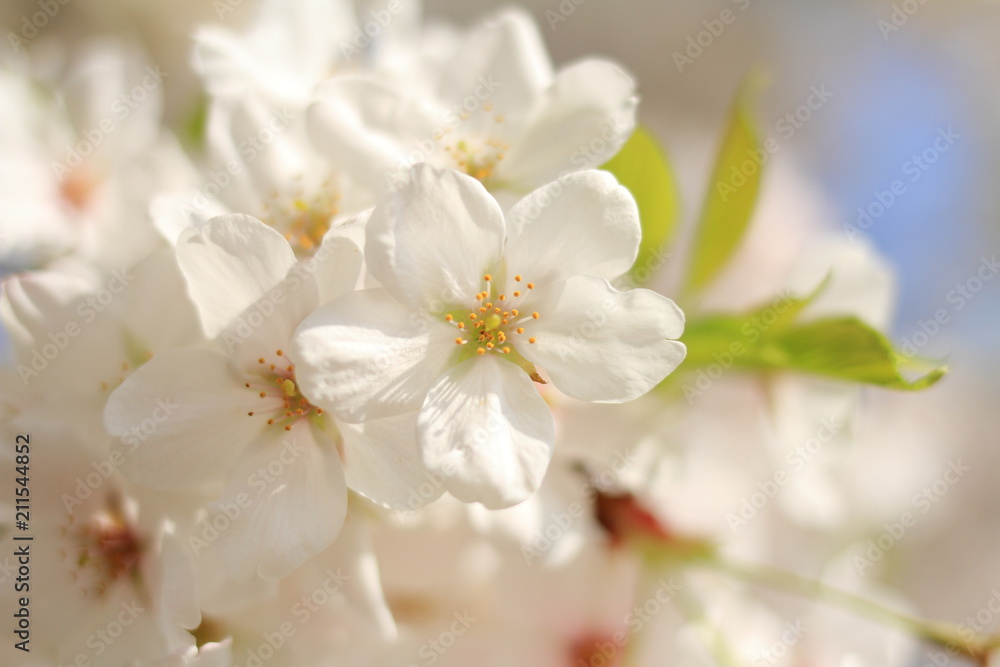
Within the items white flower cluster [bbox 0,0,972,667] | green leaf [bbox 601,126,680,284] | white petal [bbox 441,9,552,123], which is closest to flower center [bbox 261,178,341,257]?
white flower cluster [bbox 0,0,972,667]

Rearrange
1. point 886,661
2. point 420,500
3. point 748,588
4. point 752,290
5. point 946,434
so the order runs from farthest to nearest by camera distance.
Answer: point 946,434
point 752,290
point 748,588
point 886,661
point 420,500

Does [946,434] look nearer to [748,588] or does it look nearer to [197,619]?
[748,588]

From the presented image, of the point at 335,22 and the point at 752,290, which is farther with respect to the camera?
the point at 752,290

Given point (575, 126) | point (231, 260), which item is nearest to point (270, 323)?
point (231, 260)

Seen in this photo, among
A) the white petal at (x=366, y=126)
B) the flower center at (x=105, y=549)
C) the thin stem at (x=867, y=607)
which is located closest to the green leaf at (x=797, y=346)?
the thin stem at (x=867, y=607)

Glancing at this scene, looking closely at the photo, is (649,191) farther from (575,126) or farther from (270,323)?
(270,323)

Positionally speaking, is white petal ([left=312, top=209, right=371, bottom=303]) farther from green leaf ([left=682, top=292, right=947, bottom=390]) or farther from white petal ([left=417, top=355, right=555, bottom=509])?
green leaf ([left=682, top=292, right=947, bottom=390])

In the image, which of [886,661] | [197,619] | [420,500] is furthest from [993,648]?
[197,619]

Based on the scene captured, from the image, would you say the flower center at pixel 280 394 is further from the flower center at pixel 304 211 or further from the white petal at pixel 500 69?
the white petal at pixel 500 69
